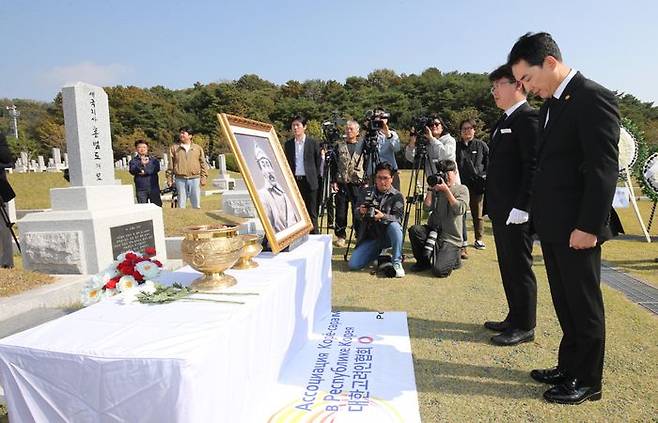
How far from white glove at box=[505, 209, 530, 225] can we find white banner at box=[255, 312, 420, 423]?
44.2 inches

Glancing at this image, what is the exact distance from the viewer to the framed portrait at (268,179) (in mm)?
2162

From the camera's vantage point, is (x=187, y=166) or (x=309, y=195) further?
(x=187, y=166)

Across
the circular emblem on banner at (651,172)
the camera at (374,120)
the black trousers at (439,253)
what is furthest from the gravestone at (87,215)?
the circular emblem on banner at (651,172)

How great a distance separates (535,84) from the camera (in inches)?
85.3

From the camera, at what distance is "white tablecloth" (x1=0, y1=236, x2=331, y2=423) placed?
124 centimetres

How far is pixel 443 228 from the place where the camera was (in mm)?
4836

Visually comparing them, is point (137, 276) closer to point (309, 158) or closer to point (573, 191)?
point (573, 191)

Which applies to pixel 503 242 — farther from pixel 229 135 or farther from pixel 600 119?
pixel 229 135

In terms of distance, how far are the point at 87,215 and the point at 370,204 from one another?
10.2 ft

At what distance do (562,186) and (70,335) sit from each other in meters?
2.29

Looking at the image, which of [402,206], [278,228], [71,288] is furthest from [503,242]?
[71,288]

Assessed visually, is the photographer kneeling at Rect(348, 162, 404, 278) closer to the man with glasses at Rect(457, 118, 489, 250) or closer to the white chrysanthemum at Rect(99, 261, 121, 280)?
the man with glasses at Rect(457, 118, 489, 250)

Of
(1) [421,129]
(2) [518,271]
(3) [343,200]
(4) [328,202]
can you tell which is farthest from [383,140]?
(2) [518,271]

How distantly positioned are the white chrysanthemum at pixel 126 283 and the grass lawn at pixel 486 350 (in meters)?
1.68
